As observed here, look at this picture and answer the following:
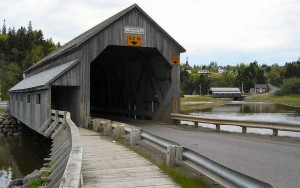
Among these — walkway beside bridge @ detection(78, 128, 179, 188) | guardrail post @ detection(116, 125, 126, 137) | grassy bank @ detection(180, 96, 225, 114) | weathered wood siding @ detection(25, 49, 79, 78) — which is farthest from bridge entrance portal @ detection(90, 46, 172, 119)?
grassy bank @ detection(180, 96, 225, 114)

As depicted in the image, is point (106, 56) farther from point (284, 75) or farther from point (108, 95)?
point (284, 75)

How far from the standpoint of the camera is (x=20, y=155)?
72.3 ft

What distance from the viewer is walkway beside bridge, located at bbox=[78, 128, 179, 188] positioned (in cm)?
661

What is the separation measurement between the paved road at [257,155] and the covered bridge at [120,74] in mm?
6594

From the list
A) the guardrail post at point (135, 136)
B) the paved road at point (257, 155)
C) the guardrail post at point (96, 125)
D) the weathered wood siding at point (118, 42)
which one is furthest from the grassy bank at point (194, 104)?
the guardrail post at point (135, 136)

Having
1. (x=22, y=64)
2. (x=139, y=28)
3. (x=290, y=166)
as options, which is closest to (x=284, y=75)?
(x=22, y=64)

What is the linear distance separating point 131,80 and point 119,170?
17.6 meters

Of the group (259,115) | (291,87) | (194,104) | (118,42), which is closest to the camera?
(118,42)

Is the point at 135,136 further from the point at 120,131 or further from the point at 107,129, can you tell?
the point at 107,129

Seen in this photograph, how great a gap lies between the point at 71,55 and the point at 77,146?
1390 cm

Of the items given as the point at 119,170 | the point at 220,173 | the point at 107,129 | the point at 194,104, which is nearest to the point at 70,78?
the point at 107,129

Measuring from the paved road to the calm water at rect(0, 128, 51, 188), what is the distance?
819 cm

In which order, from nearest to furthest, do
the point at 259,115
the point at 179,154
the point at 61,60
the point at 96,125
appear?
1. the point at 179,154
2. the point at 96,125
3. the point at 61,60
4. the point at 259,115

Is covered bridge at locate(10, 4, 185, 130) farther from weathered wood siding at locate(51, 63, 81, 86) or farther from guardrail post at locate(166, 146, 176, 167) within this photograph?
guardrail post at locate(166, 146, 176, 167)
